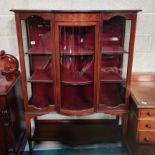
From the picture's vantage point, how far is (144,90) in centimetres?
178

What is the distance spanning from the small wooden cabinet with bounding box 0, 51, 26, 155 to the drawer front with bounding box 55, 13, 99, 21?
0.70 meters

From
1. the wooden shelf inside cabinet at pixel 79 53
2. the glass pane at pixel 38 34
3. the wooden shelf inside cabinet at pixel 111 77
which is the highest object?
the glass pane at pixel 38 34

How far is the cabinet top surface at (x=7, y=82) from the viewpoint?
1547 millimetres

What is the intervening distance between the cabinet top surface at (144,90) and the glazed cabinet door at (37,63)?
768mm

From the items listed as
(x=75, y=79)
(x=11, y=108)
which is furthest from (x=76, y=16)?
(x=11, y=108)

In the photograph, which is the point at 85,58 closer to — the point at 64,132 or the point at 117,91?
the point at 117,91

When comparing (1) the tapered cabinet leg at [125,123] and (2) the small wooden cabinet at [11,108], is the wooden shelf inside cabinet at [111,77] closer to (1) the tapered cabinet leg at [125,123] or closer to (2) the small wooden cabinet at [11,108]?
(1) the tapered cabinet leg at [125,123]

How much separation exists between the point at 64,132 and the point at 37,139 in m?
0.31

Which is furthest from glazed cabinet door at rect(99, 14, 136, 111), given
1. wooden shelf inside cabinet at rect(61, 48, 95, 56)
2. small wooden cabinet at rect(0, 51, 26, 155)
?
small wooden cabinet at rect(0, 51, 26, 155)

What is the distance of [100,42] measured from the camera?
1.53m

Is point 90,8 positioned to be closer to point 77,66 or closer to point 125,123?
point 77,66

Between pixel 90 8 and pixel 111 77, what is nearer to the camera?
pixel 111 77

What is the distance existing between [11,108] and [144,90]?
1234 mm

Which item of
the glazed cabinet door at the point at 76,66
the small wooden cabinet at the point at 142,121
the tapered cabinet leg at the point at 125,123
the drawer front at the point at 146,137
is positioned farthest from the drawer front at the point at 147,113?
the glazed cabinet door at the point at 76,66
